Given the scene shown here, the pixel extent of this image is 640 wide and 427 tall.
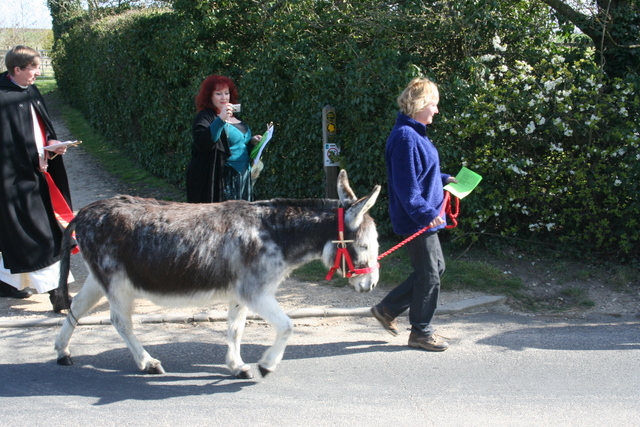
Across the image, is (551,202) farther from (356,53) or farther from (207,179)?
(207,179)

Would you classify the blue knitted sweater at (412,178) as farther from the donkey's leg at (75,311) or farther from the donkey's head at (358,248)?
the donkey's leg at (75,311)

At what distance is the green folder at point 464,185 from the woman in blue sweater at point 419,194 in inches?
3.4

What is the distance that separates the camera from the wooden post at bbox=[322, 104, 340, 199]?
8133 millimetres

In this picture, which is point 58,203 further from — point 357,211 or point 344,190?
point 357,211

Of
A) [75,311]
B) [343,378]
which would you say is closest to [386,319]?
[343,378]

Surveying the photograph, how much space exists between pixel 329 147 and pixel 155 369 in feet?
13.8

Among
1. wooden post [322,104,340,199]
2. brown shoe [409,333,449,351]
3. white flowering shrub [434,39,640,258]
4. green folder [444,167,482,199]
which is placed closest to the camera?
green folder [444,167,482,199]

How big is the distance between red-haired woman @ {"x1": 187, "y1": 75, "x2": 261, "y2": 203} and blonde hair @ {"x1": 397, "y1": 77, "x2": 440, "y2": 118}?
1689 mm

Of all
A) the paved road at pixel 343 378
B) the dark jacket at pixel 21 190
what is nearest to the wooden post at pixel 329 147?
the paved road at pixel 343 378

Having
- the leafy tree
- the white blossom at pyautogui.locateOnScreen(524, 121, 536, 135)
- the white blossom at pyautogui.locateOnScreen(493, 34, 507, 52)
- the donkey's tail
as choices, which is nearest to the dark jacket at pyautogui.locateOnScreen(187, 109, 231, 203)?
the donkey's tail

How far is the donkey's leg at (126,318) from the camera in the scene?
15.0 ft

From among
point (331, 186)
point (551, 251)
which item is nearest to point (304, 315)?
point (331, 186)

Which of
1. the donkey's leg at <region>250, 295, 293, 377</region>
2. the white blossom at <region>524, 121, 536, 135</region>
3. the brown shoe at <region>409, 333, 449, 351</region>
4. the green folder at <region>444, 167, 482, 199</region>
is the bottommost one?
the brown shoe at <region>409, 333, 449, 351</region>

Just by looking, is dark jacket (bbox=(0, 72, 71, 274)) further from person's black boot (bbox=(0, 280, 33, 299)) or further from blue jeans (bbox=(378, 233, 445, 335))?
blue jeans (bbox=(378, 233, 445, 335))
